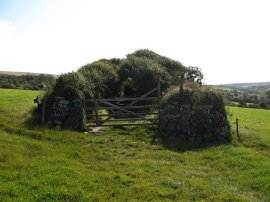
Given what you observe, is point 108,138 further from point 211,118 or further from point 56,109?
point 211,118

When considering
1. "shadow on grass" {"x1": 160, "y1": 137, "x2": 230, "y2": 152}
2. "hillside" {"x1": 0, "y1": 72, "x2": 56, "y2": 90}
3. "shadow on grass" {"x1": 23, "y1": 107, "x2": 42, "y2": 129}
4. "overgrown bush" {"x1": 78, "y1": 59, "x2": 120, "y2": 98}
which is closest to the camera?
"shadow on grass" {"x1": 160, "y1": 137, "x2": 230, "y2": 152}

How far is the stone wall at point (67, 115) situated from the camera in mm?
21625

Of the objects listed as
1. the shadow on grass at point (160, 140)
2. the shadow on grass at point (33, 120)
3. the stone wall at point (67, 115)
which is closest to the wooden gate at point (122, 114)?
the shadow on grass at point (160, 140)

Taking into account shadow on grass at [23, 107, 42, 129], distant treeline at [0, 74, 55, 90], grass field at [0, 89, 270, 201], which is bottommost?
grass field at [0, 89, 270, 201]

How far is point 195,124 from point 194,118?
15.7 inches

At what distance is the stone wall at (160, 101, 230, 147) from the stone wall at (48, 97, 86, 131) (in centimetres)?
556

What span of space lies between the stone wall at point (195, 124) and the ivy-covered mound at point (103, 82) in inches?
232

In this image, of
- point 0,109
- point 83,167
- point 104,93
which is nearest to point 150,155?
point 83,167

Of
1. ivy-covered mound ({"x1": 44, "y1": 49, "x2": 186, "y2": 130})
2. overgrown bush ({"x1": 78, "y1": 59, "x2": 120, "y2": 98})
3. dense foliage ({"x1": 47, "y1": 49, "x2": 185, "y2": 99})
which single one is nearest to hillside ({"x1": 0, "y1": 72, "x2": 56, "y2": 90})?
overgrown bush ({"x1": 78, "y1": 59, "x2": 120, "y2": 98})

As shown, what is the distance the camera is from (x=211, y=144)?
760 inches

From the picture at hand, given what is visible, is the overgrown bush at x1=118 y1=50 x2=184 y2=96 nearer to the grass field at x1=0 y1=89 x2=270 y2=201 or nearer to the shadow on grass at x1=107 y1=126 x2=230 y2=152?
the shadow on grass at x1=107 y1=126 x2=230 y2=152

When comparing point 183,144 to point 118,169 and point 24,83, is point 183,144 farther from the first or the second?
point 24,83

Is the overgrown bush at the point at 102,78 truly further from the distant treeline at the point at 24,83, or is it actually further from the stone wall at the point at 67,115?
the distant treeline at the point at 24,83

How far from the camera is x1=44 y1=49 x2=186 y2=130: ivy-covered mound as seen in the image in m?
22.0
